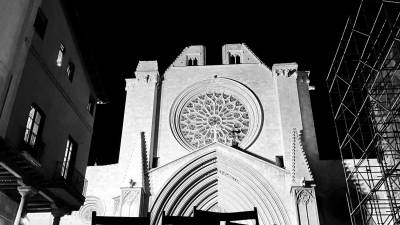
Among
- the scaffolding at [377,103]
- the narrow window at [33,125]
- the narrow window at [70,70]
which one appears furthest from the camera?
the narrow window at [70,70]

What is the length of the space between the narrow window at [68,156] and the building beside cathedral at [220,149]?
316cm

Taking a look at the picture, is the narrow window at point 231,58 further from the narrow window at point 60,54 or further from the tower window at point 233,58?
the narrow window at point 60,54

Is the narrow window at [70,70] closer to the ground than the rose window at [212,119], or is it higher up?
closer to the ground

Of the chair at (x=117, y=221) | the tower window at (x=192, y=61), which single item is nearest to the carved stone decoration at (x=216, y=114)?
the tower window at (x=192, y=61)

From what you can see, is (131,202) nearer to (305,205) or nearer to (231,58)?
(305,205)

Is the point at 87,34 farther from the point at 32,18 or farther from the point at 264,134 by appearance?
the point at 264,134

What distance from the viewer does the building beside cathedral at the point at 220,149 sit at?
16.9m

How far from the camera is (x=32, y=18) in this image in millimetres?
8789

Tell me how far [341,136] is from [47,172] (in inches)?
690

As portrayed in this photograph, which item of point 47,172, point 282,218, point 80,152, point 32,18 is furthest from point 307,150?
point 32,18

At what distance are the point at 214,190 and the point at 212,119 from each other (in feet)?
13.0

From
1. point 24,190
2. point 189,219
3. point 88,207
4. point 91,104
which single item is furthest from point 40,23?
point 88,207

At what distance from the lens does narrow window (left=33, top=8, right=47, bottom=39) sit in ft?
37.0

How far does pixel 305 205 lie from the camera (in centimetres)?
1570
